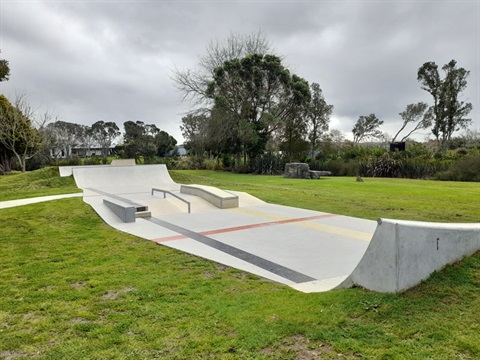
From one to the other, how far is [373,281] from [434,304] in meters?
0.57

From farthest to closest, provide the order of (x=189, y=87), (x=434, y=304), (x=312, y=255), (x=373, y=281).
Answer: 1. (x=189, y=87)
2. (x=312, y=255)
3. (x=373, y=281)
4. (x=434, y=304)

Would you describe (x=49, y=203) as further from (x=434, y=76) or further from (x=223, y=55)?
(x=434, y=76)

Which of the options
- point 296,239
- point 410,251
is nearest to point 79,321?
point 410,251

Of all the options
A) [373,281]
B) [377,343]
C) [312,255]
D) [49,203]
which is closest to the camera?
[377,343]

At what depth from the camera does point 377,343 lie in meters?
2.49

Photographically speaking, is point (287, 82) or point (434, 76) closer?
point (287, 82)

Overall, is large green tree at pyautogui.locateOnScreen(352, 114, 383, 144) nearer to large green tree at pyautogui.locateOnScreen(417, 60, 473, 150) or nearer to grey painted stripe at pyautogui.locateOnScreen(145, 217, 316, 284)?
large green tree at pyautogui.locateOnScreen(417, 60, 473, 150)

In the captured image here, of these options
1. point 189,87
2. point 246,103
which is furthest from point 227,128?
point 189,87

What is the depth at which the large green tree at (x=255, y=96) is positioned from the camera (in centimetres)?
2980

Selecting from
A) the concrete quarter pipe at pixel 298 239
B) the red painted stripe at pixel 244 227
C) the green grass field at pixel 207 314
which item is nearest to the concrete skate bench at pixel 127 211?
the concrete quarter pipe at pixel 298 239

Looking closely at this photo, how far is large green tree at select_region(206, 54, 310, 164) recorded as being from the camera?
29.8 m

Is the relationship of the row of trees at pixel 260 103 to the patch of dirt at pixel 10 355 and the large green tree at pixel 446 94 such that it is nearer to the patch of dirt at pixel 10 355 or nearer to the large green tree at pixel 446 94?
the large green tree at pixel 446 94

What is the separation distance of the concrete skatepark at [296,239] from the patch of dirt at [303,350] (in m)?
0.98

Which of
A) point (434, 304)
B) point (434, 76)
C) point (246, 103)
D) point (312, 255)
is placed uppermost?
point (434, 76)
